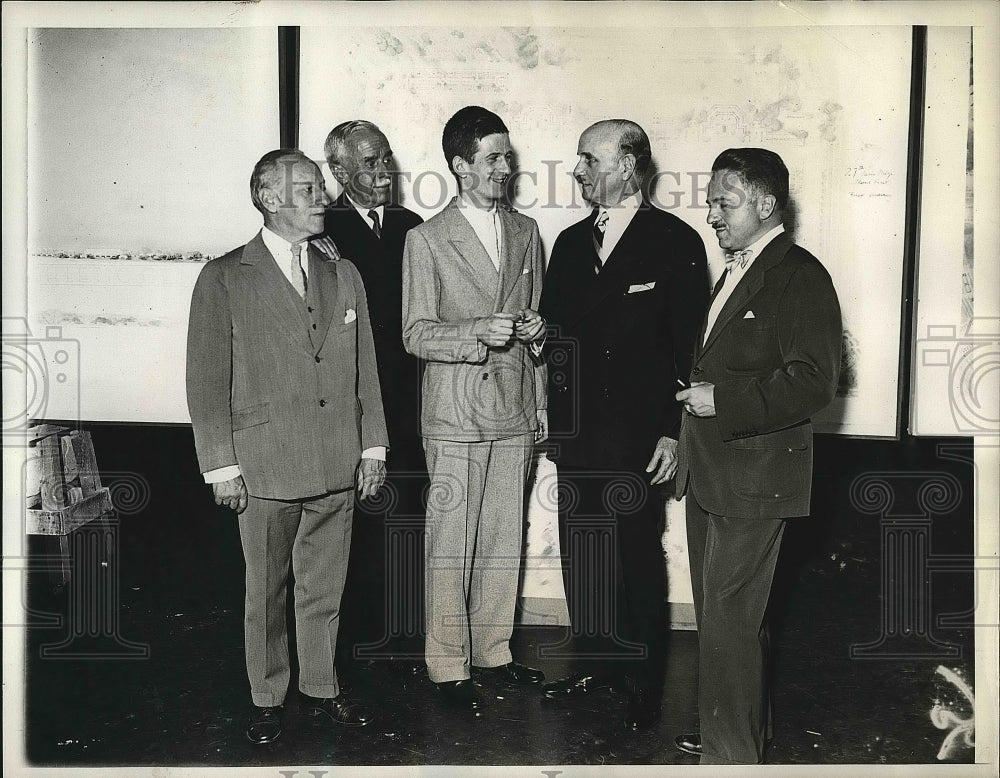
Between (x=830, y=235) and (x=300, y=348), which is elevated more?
(x=830, y=235)

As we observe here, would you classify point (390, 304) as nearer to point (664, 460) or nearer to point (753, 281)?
point (664, 460)

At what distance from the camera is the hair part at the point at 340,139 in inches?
115

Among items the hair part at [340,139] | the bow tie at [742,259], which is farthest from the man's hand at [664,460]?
the hair part at [340,139]

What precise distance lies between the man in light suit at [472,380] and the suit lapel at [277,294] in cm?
33

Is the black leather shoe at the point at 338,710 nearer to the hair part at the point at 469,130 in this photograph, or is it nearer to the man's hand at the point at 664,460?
the man's hand at the point at 664,460

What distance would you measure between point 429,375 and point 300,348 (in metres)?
0.41

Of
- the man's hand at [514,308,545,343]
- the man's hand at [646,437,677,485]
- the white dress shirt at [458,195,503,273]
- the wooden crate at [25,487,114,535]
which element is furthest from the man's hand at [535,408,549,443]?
the wooden crate at [25,487,114,535]

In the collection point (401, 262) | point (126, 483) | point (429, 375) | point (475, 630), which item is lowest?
point (475, 630)

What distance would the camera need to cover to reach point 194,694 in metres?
2.88

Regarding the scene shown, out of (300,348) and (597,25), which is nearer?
(300,348)

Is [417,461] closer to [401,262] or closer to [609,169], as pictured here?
[401,262]

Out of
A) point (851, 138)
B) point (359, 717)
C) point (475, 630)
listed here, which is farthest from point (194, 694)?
point (851, 138)

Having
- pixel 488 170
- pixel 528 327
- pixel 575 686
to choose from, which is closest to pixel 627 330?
pixel 528 327

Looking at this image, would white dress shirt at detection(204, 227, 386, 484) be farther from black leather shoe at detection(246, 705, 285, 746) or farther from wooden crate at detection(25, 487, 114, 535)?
black leather shoe at detection(246, 705, 285, 746)
